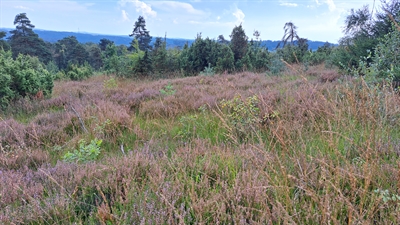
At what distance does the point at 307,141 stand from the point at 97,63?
45658 mm

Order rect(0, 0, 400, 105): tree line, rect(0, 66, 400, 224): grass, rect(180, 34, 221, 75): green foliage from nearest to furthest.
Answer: rect(0, 66, 400, 224): grass < rect(0, 0, 400, 105): tree line < rect(180, 34, 221, 75): green foliage

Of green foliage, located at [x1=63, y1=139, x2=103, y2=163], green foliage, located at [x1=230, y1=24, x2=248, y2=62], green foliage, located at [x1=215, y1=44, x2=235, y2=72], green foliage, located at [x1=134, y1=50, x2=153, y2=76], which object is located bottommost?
green foliage, located at [x1=63, y1=139, x2=103, y2=163]

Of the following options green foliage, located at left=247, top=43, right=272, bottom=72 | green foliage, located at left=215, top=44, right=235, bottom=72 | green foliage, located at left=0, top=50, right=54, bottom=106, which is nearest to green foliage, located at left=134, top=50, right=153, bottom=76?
green foliage, located at left=215, top=44, right=235, bottom=72

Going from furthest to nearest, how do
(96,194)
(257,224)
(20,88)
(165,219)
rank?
(20,88) → (96,194) → (165,219) → (257,224)

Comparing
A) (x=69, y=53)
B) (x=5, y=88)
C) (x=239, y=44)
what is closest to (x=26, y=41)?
(x=69, y=53)

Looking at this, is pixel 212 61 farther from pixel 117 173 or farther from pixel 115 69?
pixel 117 173

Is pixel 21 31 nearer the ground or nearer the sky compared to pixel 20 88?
nearer the sky

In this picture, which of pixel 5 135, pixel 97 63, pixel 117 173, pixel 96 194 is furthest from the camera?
pixel 97 63

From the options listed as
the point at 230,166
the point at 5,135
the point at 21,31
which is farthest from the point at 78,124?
the point at 21,31

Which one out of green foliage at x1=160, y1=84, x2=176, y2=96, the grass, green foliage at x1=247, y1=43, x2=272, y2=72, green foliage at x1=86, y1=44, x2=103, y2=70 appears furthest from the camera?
green foliage at x1=86, y1=44, x2=103, y2=70

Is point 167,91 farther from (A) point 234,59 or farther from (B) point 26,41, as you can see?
(B) point 26,41

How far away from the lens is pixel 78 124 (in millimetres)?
4223

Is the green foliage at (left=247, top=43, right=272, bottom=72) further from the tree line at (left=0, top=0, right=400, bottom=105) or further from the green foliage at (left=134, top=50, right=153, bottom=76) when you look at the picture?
the green foliage at (left=134, top=50, right=153, bottom=76)

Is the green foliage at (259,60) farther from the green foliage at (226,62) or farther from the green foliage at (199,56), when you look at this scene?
the green foliage at (199,56)
